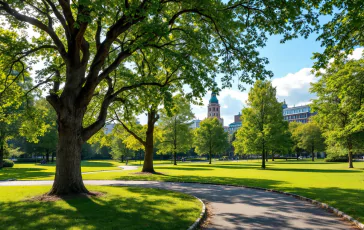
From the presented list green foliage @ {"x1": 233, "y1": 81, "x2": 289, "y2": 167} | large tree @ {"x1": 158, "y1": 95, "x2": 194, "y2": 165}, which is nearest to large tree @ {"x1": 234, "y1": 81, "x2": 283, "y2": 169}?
green foliage @ {"x1": 233, "y1": 81, "x2": 289, "y2": 167}

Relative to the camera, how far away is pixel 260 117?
4069 centimetres

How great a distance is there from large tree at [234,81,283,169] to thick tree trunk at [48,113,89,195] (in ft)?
101

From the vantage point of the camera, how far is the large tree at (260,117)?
129ft

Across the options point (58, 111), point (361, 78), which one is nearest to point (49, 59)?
point (58, 111)

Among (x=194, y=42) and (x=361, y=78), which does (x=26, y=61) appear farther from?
(x=361, y=78)

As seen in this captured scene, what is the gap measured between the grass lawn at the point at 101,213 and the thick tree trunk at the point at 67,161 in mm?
1110

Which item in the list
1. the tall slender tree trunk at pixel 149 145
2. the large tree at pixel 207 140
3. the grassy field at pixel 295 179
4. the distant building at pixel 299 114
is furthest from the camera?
the distant building at pixel 299 114

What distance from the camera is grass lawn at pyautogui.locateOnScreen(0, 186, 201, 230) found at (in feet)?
23.8

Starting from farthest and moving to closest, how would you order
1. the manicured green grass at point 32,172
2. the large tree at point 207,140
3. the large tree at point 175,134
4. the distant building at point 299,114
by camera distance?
1. the distant building at point 299,114
2. the large tree at point 207,140
3. the large tree at point 175,134
4. the manicured green grass at point 32,172

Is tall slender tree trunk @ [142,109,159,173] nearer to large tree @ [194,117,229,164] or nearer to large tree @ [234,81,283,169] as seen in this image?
large tree @ [234,81,283,169]

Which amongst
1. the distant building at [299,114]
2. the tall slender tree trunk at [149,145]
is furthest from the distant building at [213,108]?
the tall slender tree trunk at [149,145]

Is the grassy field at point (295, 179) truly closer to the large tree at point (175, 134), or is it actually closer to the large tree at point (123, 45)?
the large tree at point (123, 45)

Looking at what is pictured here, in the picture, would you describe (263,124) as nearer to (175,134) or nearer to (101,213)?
(175,134)

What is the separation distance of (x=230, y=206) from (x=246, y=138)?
101ft
